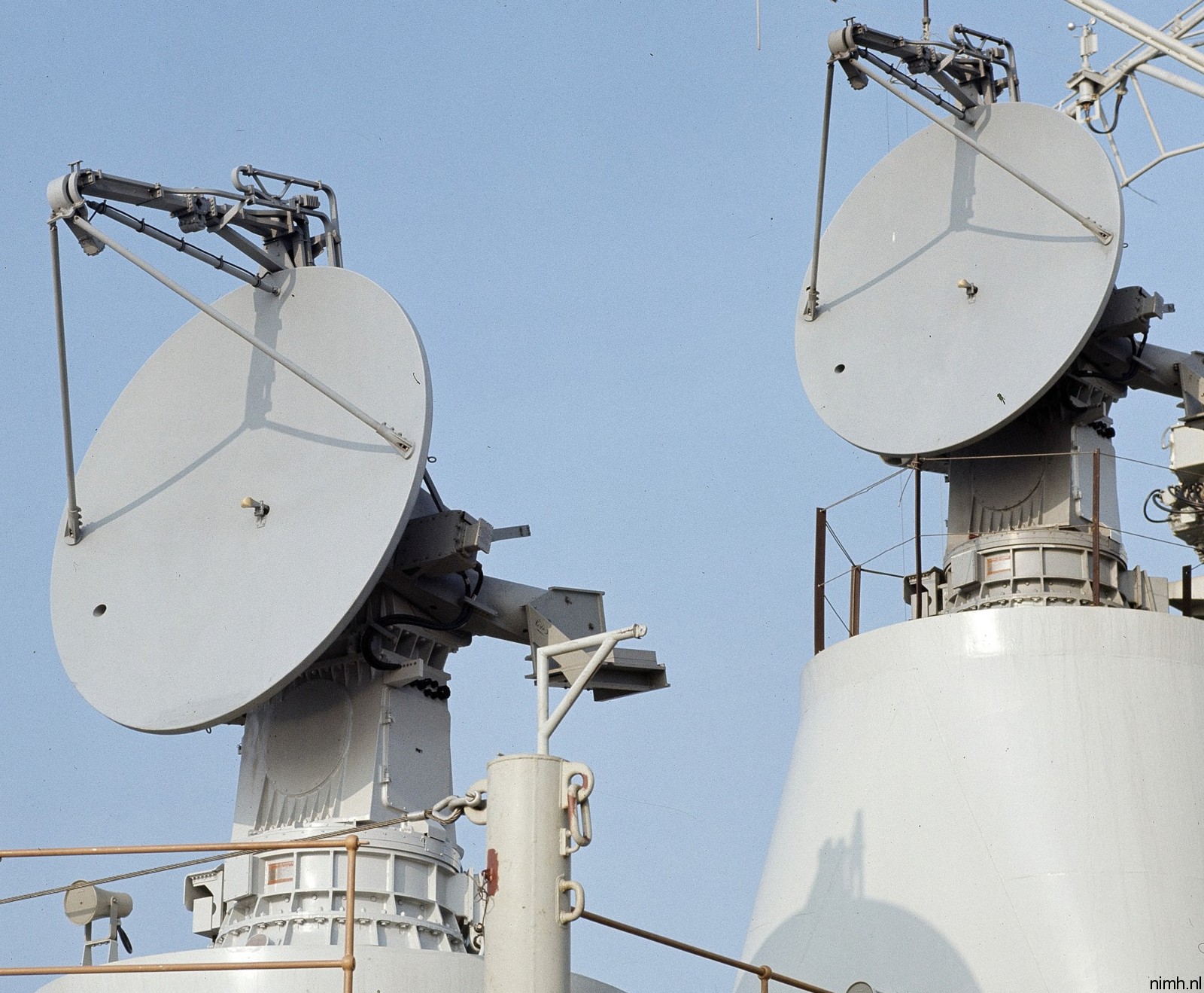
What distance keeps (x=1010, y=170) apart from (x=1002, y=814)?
606 cm

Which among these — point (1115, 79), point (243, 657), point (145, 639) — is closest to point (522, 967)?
point (243, 657)

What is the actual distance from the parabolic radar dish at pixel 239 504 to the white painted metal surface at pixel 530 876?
257 inches

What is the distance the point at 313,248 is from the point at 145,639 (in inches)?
173

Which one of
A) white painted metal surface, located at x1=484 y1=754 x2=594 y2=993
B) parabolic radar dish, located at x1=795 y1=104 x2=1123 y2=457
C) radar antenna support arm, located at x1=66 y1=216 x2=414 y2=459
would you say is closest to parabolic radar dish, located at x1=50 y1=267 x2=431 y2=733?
radar antenna support arm, located at x1=66 y1=216 x2=414 y2=459

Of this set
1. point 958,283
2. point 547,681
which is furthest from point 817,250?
point 547,681

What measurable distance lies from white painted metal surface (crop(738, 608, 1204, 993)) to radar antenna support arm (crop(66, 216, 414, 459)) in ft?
14.9

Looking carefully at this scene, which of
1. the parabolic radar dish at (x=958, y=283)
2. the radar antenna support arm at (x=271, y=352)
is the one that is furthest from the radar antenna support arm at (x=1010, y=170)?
the radar antenna support arm at (x=271, y=352)

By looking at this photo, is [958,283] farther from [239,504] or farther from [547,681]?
[547,681]

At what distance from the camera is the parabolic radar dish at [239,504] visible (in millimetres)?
19016

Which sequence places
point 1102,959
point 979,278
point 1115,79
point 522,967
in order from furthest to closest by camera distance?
1. point 1115,79
2. point 979,278
3. point 1102,959
4. point 522,967

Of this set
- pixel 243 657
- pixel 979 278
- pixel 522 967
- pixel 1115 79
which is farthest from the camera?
pixel 1115 79

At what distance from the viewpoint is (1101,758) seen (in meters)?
17.8

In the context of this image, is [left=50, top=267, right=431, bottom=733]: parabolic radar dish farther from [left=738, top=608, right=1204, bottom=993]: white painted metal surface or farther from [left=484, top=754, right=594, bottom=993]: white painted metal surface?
[left=484, top=754, right=594, bottom=993]: white painted metal surface

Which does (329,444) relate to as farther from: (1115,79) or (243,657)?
(1115,79)
